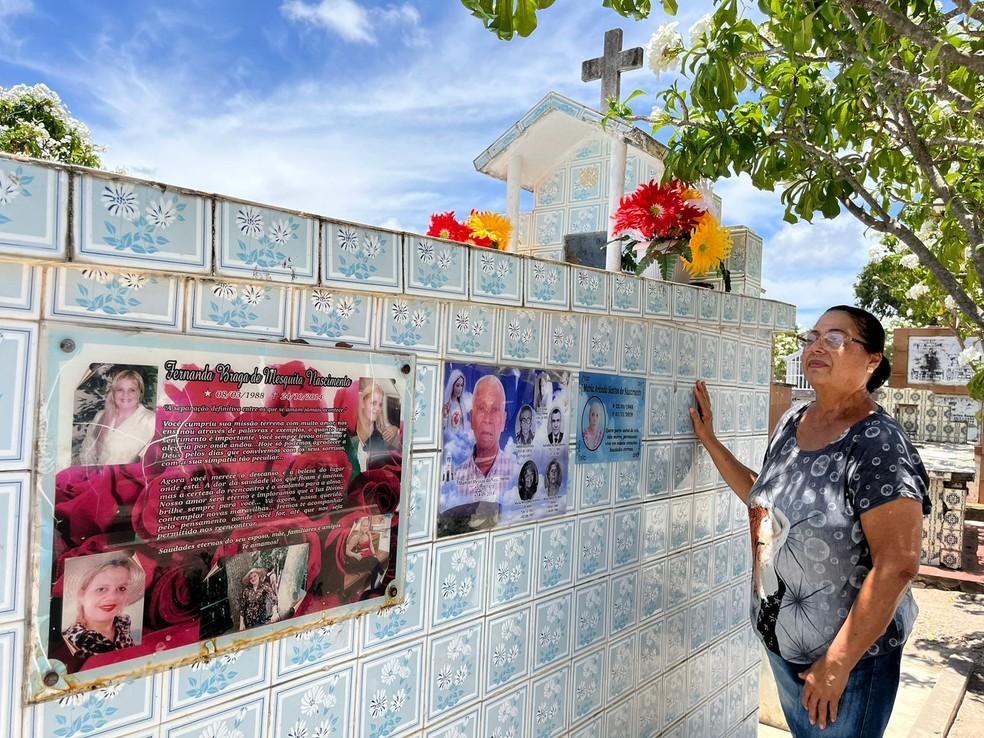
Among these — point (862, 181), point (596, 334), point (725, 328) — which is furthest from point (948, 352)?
point (596, 334)

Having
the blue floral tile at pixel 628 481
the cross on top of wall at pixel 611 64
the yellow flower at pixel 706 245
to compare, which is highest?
the cross on top of wall at pixel 611 64

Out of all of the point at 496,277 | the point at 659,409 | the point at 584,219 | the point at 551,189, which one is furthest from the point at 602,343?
the point at 551,189

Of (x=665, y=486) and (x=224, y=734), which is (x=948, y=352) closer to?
(x=665, y=486)

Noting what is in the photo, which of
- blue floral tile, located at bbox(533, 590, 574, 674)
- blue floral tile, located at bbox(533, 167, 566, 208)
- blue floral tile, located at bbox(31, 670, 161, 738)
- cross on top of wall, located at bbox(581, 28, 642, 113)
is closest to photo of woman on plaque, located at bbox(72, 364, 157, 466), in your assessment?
blue floral tile, located at bbox(31, 670, 161, 738)

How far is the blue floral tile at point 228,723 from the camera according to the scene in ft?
4.35

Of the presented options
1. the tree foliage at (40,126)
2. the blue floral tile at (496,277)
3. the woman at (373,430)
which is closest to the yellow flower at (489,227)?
the blue floral tile at (496,277)

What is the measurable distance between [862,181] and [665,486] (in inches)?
75.8

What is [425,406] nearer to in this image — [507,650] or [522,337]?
[522,337]

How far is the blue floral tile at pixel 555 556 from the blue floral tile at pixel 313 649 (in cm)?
69

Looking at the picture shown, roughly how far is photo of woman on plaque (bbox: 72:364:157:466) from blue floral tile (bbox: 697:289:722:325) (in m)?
2.09

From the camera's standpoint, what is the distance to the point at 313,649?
152 centimetres

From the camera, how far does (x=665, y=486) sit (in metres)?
2.65

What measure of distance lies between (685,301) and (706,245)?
35 centimetres

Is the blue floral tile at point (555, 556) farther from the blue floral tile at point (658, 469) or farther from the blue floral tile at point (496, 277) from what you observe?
the blue floral tile at point (496, 277)
